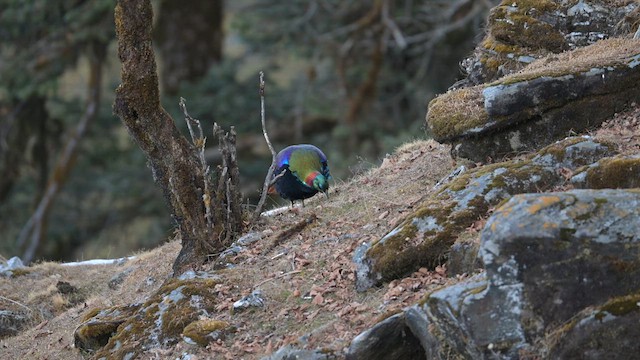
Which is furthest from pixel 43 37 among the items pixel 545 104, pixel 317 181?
pixel 545 104

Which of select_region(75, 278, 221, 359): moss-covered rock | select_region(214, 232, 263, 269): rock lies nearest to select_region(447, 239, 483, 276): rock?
select_region(75, 278, 221, 359): moss-covered rock

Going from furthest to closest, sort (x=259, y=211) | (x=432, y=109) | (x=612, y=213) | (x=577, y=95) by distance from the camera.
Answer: (x=259, y=211) < (x=432, y=109) < (x=577, y=95) < (x=612, y=213)

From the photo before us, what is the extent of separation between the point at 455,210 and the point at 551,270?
2.07m

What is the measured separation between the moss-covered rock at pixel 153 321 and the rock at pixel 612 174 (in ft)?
12.5

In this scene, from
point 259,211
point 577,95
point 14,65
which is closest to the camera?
point 577,95

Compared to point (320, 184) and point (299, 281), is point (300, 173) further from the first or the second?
point (299, 281)

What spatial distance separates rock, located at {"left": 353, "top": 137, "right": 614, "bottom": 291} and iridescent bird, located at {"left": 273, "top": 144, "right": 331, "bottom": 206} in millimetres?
2944

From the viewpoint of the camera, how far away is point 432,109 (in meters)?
10.9

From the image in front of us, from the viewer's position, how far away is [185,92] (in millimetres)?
29000

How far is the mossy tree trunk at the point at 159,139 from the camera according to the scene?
11383 millimetres

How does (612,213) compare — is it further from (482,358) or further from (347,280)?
(347,280)

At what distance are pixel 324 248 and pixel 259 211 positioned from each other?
1.68 meters

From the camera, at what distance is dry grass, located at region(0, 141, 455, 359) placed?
8.78 meters

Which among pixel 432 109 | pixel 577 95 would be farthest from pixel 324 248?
pixel 577 95
